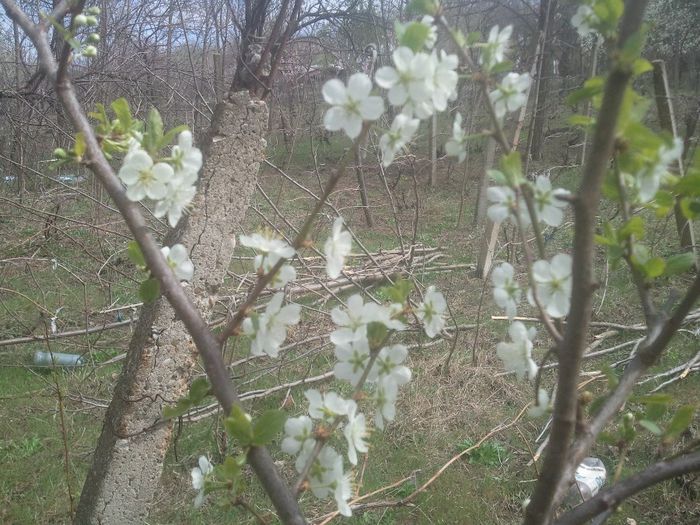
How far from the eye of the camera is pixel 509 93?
0.64 m

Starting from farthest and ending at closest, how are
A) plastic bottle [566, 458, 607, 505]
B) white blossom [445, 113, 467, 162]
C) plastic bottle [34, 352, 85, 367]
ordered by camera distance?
A: plastic bottle [34, 352, 85, 367], plastic bottle [566, 458, 607, 505], white blossom [445, 113, 467, 162]

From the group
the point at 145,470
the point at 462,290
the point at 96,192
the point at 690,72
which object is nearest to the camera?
the point at 145,470

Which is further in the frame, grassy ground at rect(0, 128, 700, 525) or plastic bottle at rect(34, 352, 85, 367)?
plastic bottle at rect(34, 352, 85, 367)

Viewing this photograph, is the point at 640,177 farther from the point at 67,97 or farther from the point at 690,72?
the point at 690,72

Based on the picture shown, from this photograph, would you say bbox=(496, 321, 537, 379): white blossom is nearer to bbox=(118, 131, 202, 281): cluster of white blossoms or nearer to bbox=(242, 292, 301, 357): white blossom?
bbox=(242, 292, 301, 357): white blossom

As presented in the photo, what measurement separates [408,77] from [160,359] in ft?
5.57

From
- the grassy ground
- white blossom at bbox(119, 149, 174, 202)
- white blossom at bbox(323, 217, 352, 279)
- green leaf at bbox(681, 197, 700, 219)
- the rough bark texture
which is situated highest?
white blossom at bbox(119, 149, 174, 202)

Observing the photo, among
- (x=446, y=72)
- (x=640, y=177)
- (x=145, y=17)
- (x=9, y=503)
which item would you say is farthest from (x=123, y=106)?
(x=145, y=17)

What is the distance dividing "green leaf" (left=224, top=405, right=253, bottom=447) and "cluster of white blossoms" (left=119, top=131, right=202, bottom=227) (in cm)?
22

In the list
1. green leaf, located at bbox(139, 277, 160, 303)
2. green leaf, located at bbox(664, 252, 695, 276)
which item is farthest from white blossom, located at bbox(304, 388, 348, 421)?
green leaf, located at bbox(664, 252, 695, 276)

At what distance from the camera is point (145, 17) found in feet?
24.0

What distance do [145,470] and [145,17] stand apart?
22.7 feet

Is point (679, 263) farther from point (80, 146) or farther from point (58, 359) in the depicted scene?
point (58, 359)

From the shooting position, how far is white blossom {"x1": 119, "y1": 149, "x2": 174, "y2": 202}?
2.08 ft
